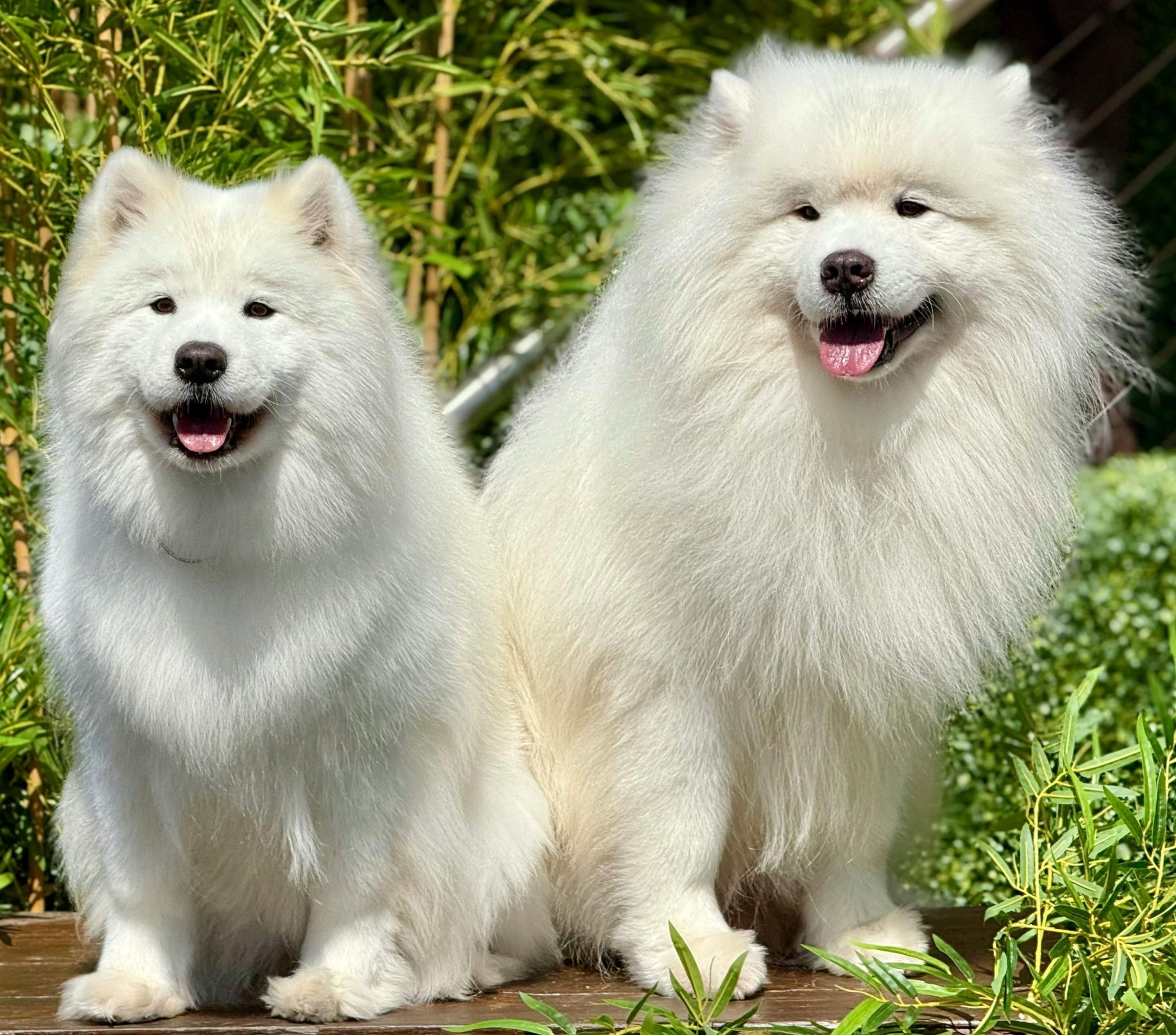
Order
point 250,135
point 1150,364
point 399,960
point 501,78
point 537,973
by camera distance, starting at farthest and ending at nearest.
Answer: point 1150,364 < point 501,78 < point 250,135 < point 537,973 < point 399,960

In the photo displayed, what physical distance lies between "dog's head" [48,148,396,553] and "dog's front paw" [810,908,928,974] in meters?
1.25

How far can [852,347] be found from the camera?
2447 mm

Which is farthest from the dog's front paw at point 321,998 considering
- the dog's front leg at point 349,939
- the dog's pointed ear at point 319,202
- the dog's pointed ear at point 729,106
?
the dog's pointed ear at point 729,106

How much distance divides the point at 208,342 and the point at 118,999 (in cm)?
103

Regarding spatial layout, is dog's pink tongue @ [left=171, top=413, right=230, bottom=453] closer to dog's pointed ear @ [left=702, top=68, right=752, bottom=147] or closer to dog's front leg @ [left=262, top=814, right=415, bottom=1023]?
dog's front leg @ [left=262, top=814, right=415, bottom=1023]

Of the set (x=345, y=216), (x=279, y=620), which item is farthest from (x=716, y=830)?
(x=345, y=216)

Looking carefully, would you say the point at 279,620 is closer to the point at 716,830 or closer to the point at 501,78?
the point at 716,830

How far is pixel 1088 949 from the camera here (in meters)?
2.56

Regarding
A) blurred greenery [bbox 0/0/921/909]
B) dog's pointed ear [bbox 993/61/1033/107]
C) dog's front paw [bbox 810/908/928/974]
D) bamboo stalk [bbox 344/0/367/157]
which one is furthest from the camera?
bamboo stalk [bbox 344/0/367/157]

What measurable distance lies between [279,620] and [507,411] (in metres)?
2.65

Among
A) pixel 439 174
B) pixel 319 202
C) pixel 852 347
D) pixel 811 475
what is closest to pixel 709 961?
pixel 811 475

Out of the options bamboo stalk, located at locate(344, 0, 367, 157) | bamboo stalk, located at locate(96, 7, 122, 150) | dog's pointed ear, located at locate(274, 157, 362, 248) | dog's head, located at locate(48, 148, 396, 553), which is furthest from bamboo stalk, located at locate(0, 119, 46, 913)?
dog's pointed ear, located at locate(274, 157, 362, 248)

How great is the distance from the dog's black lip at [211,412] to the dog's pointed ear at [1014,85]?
1.36m

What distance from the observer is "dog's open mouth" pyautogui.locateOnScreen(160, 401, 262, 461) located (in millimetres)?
2219
